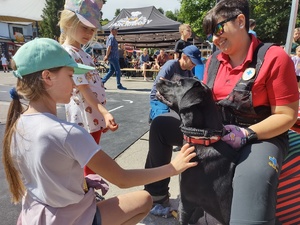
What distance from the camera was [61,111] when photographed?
6.30 metres

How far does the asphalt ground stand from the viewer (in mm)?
2515

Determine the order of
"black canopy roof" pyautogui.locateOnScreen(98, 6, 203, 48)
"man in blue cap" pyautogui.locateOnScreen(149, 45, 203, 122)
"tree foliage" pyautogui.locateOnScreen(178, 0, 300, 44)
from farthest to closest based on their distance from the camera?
"tree foliage" pyautogui.locateOnScreen(178, 0, 300, 44) → "black canopy roof" pyautogui.locateOnScreen(98, 6, 203, 48) → "man in blue cap" pyautogui.locateOnScreen(149, 45, 203, 122)

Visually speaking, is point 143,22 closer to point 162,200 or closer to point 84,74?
point 84,74

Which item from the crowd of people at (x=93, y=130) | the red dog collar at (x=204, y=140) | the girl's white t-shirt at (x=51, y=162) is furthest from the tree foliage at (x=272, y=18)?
the girl's white t-shirt at (x=51, y=162)

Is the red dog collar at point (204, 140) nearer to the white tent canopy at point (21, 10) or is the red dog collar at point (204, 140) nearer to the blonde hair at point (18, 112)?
the blonde hair at point (18, 112)

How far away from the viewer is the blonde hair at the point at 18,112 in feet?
4.65

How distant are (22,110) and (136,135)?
3.33m

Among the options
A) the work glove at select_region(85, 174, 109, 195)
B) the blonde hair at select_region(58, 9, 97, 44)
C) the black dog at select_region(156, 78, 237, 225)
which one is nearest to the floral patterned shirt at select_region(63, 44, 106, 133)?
the blonde hair at select_region(58, 9, 97, 44)

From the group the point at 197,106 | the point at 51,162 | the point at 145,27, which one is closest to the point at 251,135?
the point at 197,106

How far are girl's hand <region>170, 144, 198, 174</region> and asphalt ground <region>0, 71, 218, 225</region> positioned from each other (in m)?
0.95

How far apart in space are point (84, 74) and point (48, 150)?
1.10 metres

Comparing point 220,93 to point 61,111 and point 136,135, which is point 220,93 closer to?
point 136,135

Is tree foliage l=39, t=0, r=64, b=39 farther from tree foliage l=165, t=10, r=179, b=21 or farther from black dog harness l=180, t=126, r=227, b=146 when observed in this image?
black dog harness l=180, t=126, r=227, b=146

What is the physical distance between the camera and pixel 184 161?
1.73 m
